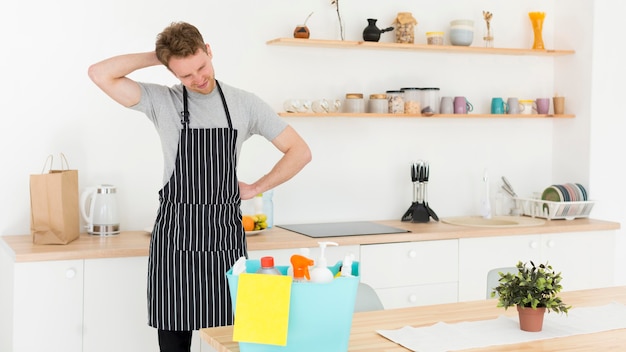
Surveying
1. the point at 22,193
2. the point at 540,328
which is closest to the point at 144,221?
the point at 22,193

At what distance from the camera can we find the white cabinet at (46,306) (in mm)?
3242

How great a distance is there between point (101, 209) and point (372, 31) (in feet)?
5.49

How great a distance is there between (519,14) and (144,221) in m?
2.52

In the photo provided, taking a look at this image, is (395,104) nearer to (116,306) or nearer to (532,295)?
(116,306)

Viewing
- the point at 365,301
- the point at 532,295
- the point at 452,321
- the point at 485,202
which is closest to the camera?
the point at 532,295

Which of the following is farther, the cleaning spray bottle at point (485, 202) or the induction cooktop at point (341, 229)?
the cleaning spray bottle at point (485, 202)

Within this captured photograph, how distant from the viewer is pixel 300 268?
6.71ft

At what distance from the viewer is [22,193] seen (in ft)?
12.3

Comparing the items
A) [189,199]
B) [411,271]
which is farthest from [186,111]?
[411,271]

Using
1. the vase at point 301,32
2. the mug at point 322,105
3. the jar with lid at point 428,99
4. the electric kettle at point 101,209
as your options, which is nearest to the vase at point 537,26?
the jar with lid at point 428,99

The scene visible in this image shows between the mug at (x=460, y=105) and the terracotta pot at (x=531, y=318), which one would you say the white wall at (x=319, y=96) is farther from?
the terracotta pot at (x=531, y=318)

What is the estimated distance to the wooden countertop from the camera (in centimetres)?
332

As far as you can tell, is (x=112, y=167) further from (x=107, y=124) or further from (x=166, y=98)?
(x=166, y=98)

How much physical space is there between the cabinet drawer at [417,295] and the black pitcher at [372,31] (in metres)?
1.32
